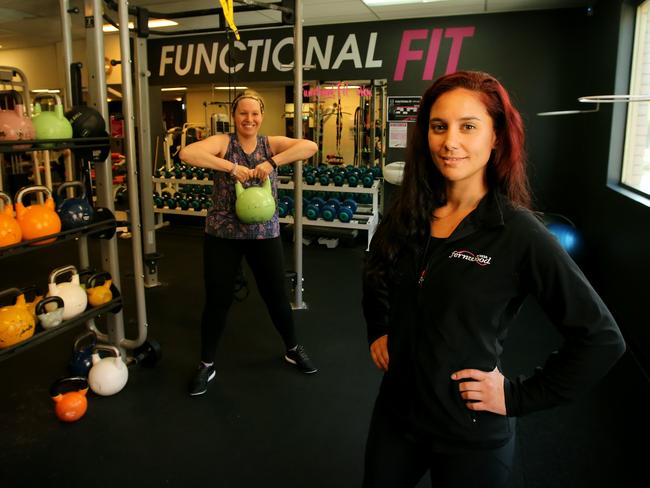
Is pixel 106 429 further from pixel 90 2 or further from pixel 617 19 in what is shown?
pixel 617 19

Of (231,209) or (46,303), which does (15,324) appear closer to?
(46,303)

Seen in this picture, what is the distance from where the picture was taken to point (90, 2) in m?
2.19

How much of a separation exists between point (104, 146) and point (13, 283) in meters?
2.51

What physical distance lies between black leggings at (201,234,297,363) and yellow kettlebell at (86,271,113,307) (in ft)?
1.46

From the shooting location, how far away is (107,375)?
7.40ft

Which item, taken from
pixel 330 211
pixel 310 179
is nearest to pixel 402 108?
pixel 310 179

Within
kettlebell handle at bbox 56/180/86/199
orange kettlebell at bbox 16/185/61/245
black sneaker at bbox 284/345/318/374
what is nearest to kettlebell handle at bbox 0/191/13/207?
orange kettlebell at bbox 16/185/61/245

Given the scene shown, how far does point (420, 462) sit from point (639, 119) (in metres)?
3.54

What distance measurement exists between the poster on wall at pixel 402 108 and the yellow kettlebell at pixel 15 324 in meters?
4.15

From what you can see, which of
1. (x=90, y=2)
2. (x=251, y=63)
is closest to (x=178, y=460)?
(x=90, y=2)

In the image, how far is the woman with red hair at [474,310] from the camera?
797 mm

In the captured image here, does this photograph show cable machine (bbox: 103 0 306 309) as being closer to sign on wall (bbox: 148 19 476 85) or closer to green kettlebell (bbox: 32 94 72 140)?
green kettlebell (bbox: 32 94 72 140)

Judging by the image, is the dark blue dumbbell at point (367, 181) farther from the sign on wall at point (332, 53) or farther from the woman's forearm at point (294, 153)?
the woman's forearm at point (294, 153)

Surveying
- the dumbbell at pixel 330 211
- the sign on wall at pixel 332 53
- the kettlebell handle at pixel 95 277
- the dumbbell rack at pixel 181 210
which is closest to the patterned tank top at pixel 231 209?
the kettlebell handle at pixel 95 277
